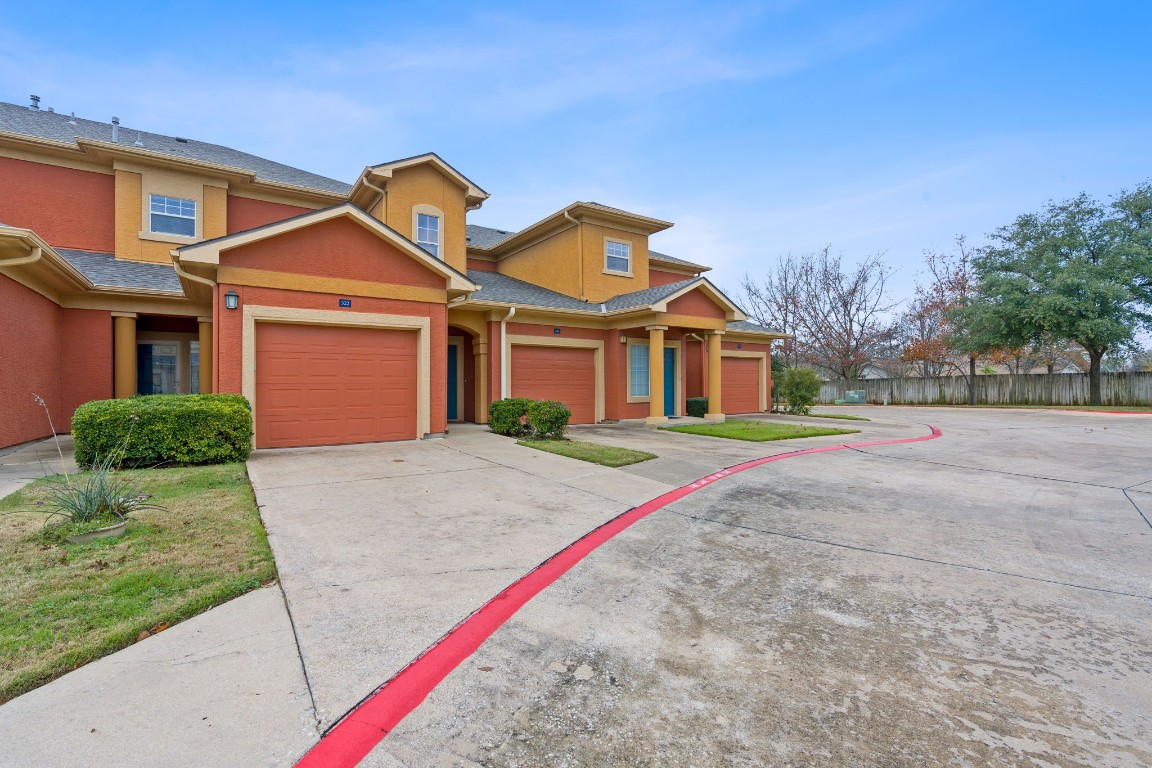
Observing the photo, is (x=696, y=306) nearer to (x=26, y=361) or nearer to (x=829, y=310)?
(x=26, y=361)

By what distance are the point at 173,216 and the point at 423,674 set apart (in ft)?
55.7

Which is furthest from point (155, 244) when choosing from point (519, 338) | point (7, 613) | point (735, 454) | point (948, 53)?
point (948, 53)

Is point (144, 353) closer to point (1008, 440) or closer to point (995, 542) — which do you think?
point (995, 542)

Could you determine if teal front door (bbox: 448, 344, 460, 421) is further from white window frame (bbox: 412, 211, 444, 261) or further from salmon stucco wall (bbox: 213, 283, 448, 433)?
salmon stucco wall (bbox: 213, 283, 448, 433)

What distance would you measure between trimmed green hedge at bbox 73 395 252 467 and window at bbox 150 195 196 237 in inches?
340

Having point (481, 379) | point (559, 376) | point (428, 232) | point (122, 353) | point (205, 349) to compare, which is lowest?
point (481, 379)

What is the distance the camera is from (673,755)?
2.03m

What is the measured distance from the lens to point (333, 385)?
1017 centimetres

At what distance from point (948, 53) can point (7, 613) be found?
1828 cm

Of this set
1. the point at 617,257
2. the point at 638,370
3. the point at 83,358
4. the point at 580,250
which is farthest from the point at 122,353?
the point at 617,257

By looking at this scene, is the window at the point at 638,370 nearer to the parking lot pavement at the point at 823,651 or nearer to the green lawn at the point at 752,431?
the green lawn at the point at 752,431

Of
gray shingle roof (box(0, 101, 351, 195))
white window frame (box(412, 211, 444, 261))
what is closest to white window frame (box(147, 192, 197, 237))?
gray shingle roof (box(0, 101, 351, 195))

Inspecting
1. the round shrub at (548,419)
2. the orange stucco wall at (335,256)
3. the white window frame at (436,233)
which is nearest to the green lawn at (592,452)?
the round shrub at (548,419)

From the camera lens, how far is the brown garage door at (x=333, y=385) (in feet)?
31.6
